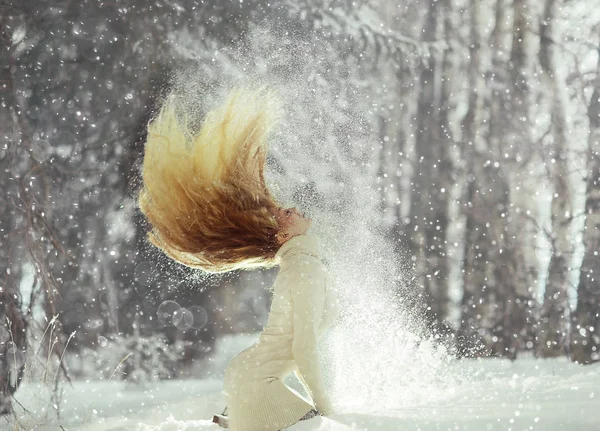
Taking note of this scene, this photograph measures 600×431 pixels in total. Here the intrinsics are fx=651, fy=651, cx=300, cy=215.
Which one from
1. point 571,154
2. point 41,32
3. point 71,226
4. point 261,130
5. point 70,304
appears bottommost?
point 70,304

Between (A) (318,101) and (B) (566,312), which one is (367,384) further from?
(A) (318,101)

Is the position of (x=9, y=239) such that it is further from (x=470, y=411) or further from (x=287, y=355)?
(x=470, y=411)

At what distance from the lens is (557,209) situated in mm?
5164

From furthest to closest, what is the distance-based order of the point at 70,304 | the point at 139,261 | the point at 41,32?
the point at 139,261 < the point at 70,304 < the point at 41,32

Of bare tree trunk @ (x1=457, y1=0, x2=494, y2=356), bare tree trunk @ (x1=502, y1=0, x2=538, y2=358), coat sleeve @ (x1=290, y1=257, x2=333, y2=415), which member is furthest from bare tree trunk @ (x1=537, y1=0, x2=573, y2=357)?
coat sleeve @ (x1=290, y1=257, x2=333, y2=415)

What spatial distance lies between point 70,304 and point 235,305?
1.32 metres

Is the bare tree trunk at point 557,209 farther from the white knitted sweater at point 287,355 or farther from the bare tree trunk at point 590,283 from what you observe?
Result: the white knitted sweater at point 287,355

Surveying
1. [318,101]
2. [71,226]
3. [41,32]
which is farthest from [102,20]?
[318,101]

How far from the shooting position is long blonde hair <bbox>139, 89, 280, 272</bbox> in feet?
5.63

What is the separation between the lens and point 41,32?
143 inches

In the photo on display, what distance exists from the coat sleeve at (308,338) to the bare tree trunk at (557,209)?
3846 mm

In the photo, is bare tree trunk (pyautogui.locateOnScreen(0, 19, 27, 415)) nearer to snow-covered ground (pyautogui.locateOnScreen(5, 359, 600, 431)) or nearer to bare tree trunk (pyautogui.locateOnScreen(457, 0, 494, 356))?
snow-covered ground (pyautogui.locateOnScreen(5, 359, 600, 431))

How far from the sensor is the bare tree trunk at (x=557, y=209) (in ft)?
16.5

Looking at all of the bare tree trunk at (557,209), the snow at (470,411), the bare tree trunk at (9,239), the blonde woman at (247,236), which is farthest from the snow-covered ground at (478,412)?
the bare tree trunk at (557,209)
